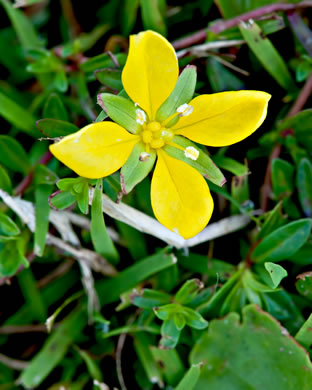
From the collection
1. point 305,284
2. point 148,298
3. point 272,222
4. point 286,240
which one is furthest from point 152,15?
point 305,284

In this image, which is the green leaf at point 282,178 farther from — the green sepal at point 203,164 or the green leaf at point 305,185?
the green sepal at point 203,164

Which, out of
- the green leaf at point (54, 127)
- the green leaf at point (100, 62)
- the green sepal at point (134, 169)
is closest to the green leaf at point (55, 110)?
the green leaf at point (54, 127)

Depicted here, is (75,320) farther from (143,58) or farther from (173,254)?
(143,58)

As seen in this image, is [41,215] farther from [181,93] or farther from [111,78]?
[181,93]

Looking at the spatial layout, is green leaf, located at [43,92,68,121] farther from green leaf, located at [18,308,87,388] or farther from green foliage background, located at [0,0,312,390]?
green leaf, located at [18,308,87,388]

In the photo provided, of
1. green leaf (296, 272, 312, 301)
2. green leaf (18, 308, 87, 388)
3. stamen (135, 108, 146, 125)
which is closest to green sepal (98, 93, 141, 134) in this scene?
stamen (135, 108, 146, 125)

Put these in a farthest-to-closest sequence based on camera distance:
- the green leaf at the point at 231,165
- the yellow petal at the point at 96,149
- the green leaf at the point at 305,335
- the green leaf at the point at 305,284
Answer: the green leaf at the point at 231,165
the green leaf at the point at 305,284
the green leaf at the point at 305,335
the yellow petal at the point at 96,149
